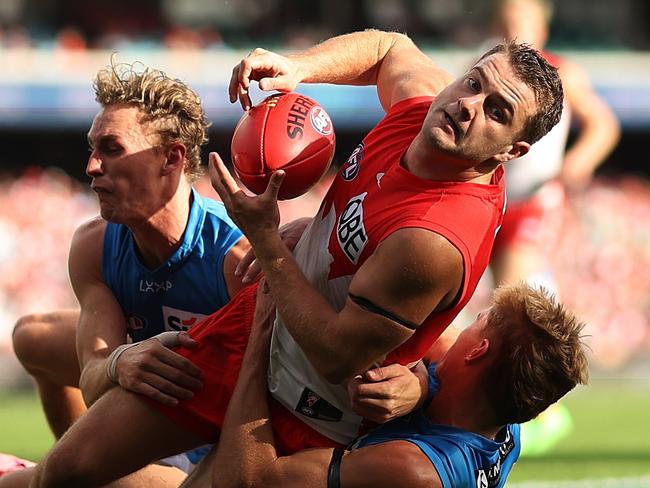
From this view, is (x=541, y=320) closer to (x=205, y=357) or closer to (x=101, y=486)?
(x=205, y=357)

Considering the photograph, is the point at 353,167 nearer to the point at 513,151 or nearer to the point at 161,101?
the point at 513,151

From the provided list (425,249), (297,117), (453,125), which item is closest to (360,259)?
(425,249)

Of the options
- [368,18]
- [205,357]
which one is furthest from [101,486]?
[368,18]

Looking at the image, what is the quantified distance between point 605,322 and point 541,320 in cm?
1218

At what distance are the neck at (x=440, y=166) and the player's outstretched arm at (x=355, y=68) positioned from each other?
0.49 m

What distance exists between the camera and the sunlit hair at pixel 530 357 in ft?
14.0

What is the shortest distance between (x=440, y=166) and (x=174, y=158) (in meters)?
1.35

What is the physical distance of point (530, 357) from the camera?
4.27 meters

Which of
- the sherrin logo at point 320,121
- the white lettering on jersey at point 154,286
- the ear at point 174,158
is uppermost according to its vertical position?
the sherrin logo at point 320,121

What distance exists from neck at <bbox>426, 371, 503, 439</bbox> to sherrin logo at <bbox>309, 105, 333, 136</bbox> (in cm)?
100

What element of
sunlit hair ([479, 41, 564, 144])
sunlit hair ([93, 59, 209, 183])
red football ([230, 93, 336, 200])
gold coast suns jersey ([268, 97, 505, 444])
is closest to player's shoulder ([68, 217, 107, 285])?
sunlit hair ([93, 59, 209, 183])

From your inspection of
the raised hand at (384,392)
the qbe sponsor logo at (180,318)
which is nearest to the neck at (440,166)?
the raised hand at (384,392)

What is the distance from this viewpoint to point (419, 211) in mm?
3998

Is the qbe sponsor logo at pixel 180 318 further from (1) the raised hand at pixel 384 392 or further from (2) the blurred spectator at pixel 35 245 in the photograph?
(2) the blurred spectator at pixel 35 245
